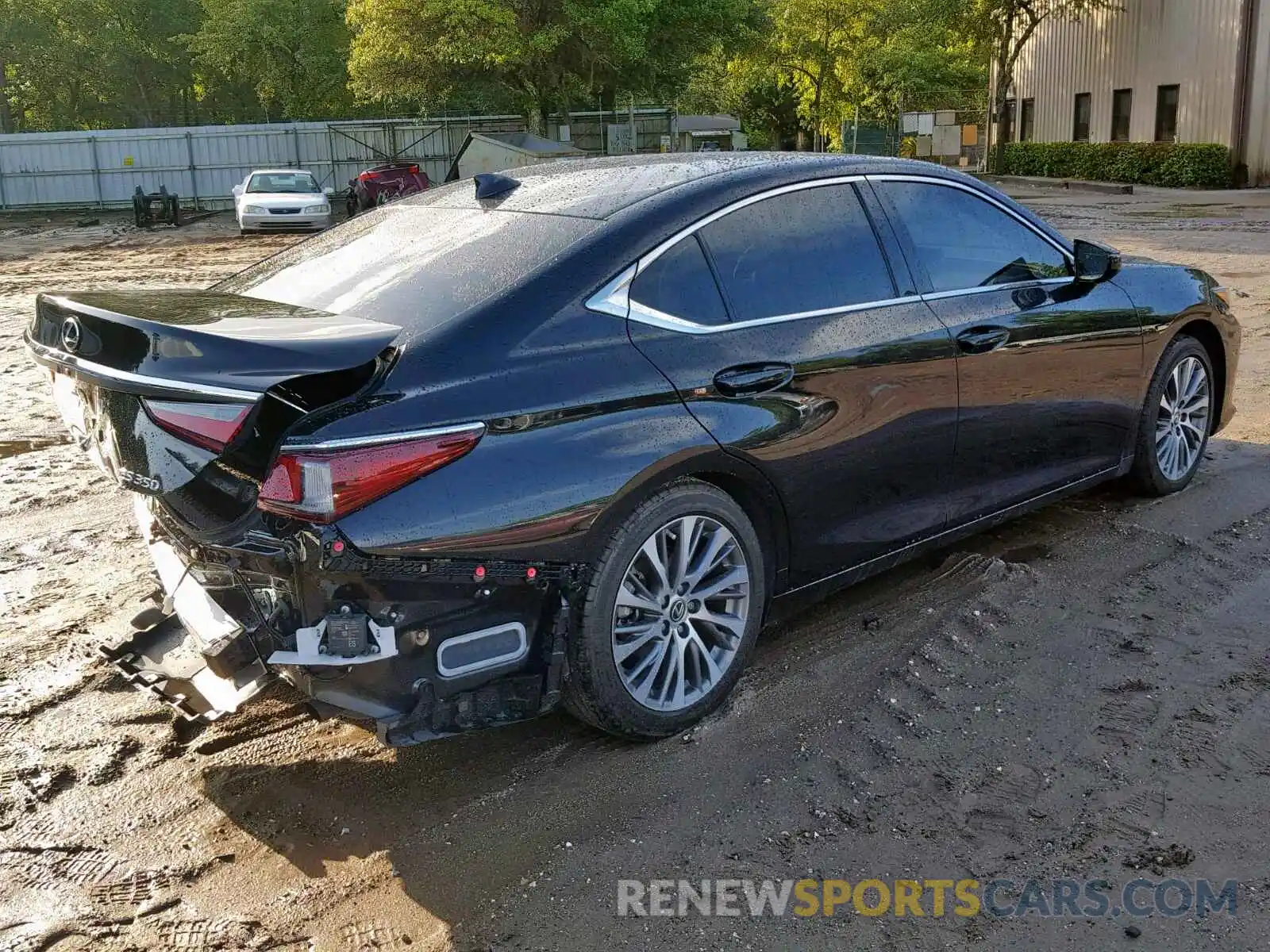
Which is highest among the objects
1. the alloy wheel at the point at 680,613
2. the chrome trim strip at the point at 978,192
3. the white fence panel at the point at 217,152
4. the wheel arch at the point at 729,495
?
the white fence panel at the point at 217,152

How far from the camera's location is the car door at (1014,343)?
172 inches

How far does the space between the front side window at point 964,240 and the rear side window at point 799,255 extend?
23cm

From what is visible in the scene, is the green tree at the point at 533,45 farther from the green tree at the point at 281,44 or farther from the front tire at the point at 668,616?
the front tire at the point at 668,616

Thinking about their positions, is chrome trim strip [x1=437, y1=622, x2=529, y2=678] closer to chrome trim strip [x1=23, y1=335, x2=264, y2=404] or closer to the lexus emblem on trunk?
chrome trim strip [x1=23, y1=335, x2=264, y2=404]

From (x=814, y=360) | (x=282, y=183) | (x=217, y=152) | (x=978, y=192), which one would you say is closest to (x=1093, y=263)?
(x=978, y=192)

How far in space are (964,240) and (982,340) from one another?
44cm

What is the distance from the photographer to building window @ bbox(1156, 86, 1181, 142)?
30.4 m

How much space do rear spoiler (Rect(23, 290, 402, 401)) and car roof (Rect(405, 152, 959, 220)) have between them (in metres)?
0.87

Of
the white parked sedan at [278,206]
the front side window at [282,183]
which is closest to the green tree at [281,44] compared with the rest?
the front side window at [282,183]

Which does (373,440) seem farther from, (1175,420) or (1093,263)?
(1175,420)

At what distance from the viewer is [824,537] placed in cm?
396

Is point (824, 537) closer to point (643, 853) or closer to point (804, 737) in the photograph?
point (804, 737)

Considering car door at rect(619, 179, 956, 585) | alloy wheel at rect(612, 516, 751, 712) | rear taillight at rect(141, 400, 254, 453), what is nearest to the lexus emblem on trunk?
rear taillight at rect(141, 400, 254, 453)

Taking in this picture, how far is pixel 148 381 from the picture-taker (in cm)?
302
